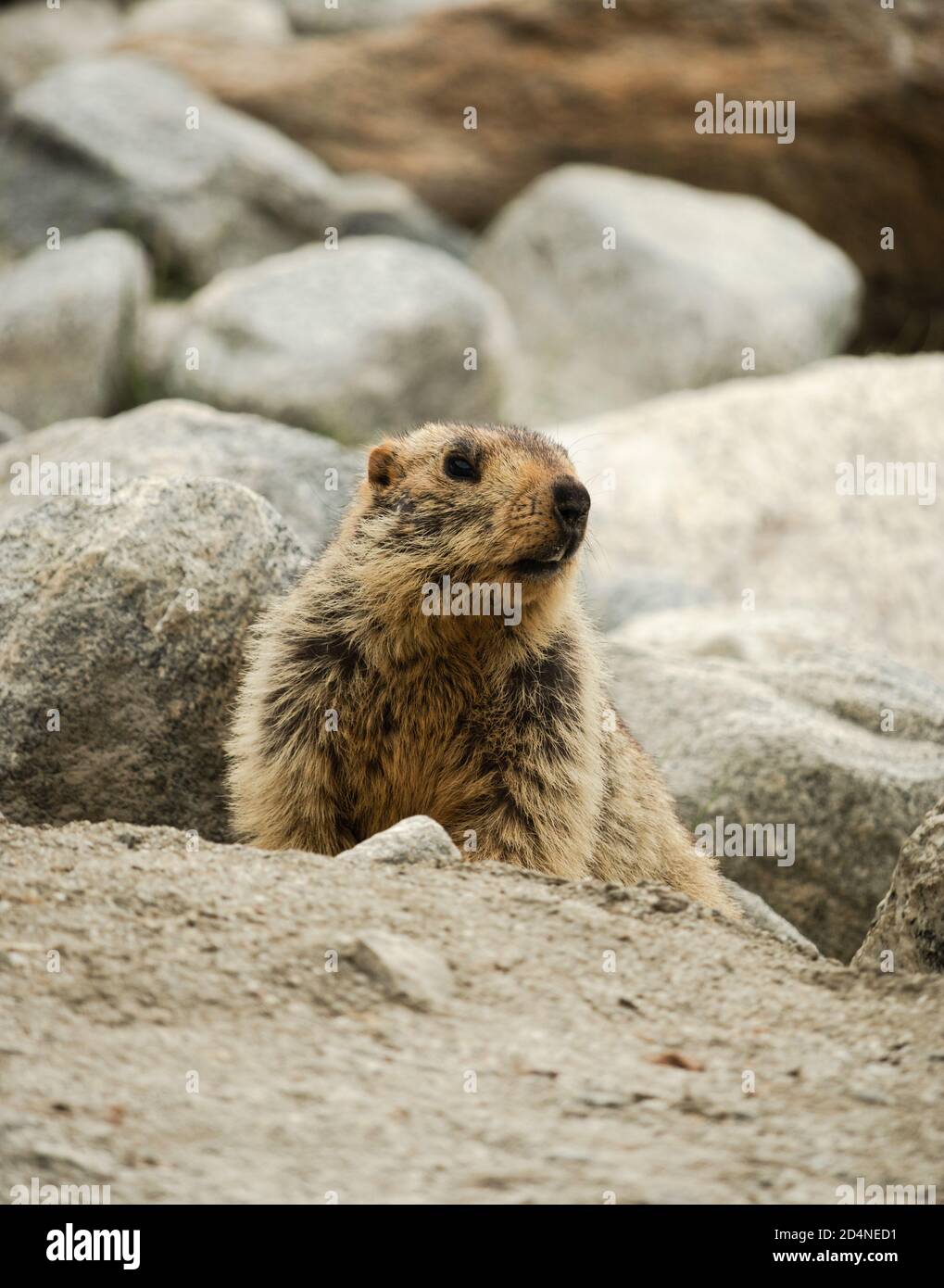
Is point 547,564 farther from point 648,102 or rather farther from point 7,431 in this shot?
point 648,102

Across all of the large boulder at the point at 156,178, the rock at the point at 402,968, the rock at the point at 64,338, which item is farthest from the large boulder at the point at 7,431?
the rock at the point at 402,968

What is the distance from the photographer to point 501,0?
17.4 meters

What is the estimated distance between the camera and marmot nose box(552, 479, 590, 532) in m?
5.41

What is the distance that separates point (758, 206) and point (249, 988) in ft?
48.9

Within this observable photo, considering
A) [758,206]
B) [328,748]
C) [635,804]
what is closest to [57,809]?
[328,748]

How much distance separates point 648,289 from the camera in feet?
52.0

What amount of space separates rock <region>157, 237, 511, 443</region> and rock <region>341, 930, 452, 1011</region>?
9.28 metres

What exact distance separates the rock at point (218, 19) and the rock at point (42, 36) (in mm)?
586

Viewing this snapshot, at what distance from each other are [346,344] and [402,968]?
9642 millimetres

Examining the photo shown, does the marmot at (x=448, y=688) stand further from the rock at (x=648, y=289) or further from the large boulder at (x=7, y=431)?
the rock at (x=648, y=289)

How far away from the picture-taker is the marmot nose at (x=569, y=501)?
213 inches

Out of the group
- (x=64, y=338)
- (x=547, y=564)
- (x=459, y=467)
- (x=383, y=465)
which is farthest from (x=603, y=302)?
(x=547, y=564)

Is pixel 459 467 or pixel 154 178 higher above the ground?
pixel 154 178
